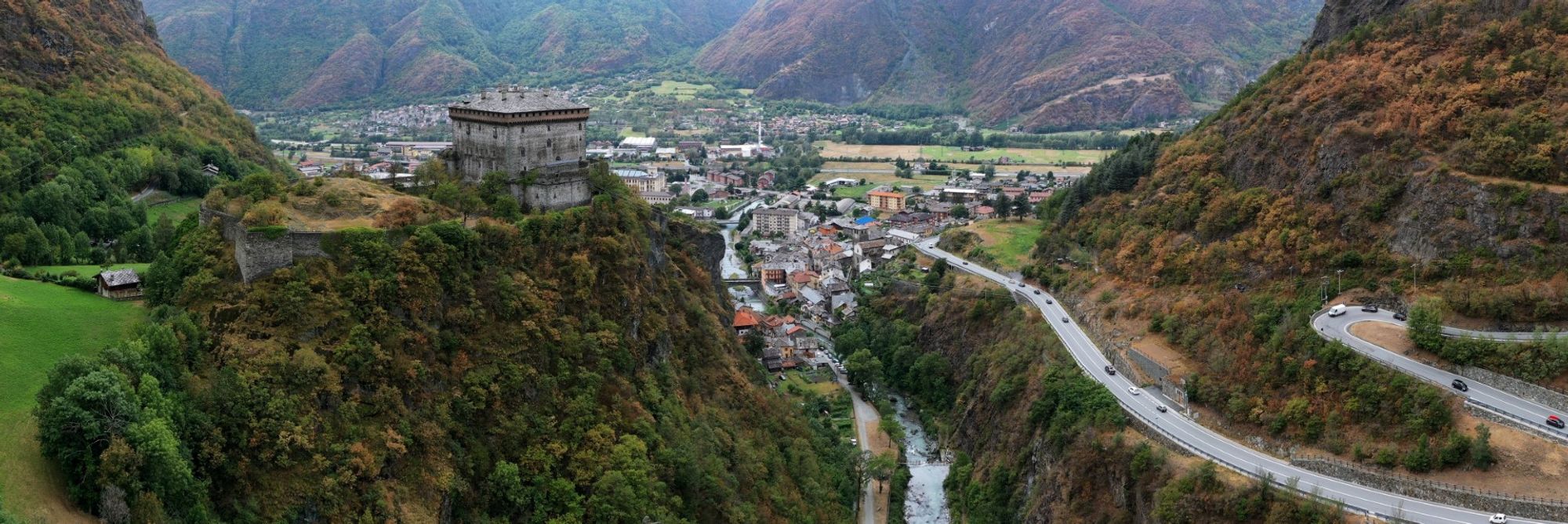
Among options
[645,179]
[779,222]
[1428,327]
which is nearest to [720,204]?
[645,179]

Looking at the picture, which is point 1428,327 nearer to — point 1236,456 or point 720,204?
point 1236,456

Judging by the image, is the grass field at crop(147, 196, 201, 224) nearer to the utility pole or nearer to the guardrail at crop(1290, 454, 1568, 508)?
the guardrail at crop(1290, 454, 1568, 508)

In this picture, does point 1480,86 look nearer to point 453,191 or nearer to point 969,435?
point 969,435

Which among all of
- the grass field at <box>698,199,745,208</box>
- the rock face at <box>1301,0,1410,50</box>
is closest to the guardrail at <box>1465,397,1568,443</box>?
the rock face at <box>1301,0,1410,50</box>

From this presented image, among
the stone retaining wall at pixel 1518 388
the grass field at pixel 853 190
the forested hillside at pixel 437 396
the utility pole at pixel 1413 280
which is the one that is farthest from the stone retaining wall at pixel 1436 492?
the grass field at pixel 853 190

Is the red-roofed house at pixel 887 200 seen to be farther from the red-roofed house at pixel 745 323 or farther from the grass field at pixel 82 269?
the grass field at pixel 82 269
